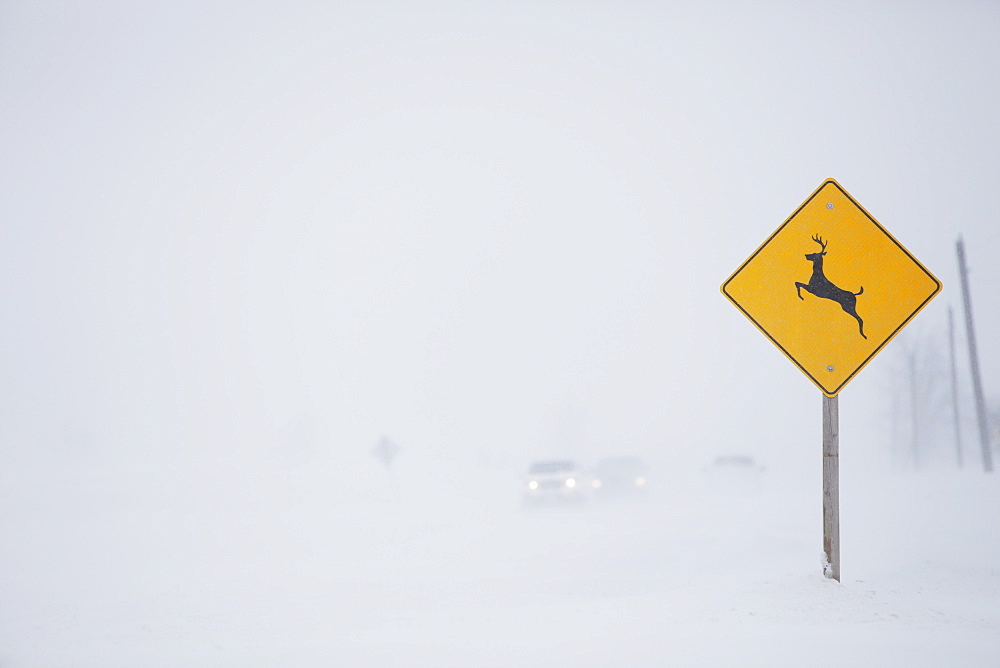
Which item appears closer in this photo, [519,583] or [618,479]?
[519,583]

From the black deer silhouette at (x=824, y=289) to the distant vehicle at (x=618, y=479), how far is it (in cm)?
2292

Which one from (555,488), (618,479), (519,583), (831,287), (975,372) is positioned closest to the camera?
(831,287)

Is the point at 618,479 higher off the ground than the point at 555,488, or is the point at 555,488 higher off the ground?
the point at 618,479

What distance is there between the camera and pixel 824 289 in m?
5.16

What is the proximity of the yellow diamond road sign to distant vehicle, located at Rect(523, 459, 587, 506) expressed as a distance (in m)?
18.2

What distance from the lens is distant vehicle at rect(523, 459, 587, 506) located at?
74.7 ft

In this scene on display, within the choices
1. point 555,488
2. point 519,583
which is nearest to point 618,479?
point 555,488

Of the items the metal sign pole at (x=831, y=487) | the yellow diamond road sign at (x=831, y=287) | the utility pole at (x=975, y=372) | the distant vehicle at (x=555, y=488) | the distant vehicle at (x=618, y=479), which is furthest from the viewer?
the distant vehicle at (x=618, y=479)

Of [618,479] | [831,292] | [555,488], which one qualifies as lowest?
[555,488]

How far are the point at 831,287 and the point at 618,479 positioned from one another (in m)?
23.7

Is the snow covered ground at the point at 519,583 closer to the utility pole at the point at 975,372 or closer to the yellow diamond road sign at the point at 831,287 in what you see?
the yellow diamond road sign at the point at 831,287

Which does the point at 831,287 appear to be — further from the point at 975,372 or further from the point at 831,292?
the point at 975,372

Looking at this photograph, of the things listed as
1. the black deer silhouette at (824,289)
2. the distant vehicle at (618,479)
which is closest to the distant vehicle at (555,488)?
the distant vehicle at (618,479)

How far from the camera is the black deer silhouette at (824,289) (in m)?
5.10
